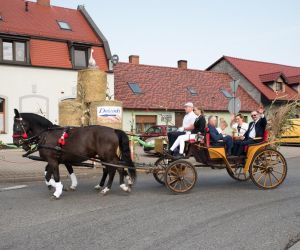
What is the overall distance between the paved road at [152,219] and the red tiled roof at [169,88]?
20031mm

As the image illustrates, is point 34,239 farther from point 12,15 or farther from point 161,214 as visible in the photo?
point 12,15

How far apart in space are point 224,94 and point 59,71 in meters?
15.4

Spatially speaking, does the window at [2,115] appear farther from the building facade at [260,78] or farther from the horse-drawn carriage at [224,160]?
the building facade at [260,78]

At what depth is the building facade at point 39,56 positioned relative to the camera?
2322cm

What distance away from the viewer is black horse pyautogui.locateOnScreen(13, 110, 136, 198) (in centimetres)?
820

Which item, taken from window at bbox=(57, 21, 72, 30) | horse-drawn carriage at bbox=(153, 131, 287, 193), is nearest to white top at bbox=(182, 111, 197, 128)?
horse-drawn carriage at bbox=(153, 131, 287, 193)

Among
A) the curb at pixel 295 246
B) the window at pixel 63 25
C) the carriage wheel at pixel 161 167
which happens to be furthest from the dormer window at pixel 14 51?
the curb at pixel 295 246

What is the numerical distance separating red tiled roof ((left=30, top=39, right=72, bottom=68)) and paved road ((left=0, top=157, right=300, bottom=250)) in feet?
53.1

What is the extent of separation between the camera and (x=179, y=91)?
3222 cm

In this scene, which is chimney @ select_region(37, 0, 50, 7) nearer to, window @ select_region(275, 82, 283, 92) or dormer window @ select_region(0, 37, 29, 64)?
dormer window @ select_region(0, 37, 29, 64)

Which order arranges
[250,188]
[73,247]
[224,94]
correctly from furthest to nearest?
[224,94] < [250,188] < [73,247]

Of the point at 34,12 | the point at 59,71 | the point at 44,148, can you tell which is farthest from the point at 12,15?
the point at 44,148

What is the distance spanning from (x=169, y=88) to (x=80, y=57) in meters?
8.70

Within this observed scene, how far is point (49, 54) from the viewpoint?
24.5 m
